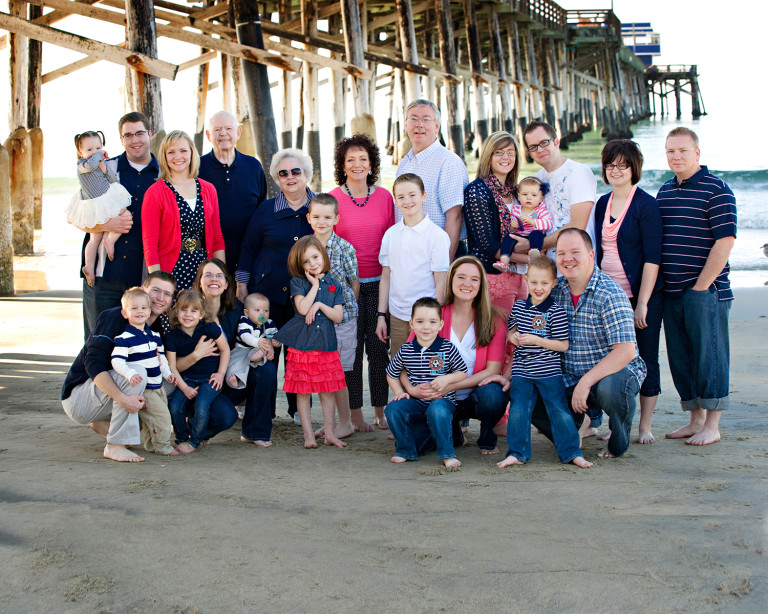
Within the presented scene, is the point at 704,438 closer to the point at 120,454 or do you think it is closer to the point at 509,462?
the point at 509,462

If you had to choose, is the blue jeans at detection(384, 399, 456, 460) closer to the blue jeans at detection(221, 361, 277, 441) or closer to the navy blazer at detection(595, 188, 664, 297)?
the blue jeans at detection(221, 361, 277, 441)

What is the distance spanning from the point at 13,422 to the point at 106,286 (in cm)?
93

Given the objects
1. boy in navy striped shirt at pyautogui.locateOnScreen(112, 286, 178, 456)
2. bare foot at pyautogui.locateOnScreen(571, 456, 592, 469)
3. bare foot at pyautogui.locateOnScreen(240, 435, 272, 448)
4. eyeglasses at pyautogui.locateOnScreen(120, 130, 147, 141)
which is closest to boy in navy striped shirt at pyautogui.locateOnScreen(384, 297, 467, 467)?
bare foot at pyautogui.locateOnScreen(571, 456, 592, 469)

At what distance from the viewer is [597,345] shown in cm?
432

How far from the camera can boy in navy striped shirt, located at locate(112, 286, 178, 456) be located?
4.17m

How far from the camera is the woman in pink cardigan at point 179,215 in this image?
4.71m

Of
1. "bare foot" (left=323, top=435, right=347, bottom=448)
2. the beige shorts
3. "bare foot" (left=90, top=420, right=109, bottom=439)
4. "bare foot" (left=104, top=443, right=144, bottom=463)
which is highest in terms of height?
the beige shorts

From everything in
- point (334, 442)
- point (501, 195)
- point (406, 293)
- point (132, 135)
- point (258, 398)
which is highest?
point (132, 135)

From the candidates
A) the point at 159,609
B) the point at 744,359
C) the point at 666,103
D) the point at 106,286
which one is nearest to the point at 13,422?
the point at 106,286

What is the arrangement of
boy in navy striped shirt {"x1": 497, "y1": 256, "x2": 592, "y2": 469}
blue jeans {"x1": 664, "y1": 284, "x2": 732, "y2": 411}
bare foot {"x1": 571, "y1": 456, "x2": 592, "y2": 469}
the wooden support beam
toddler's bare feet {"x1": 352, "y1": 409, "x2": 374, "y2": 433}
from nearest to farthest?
bare foot {"x1": 571, "y1": 456, "x2": 592, "y2": 469} < boy in navy striped shirt {"x1": 497, "y1": 256, "x2": 592, "y2": 469} < blue jeans {"x1": 664, "y1": 284, "x2": 732, "y2": 411} < toddler's bare feet {"x1": 352, "y1": 409, "x2": 374, "y2": 433} < the wooden support beam

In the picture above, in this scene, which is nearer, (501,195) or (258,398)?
(258,398)

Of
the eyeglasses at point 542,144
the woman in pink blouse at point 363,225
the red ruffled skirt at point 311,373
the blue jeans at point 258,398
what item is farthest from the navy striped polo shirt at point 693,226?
the blue jeans at point 258,398

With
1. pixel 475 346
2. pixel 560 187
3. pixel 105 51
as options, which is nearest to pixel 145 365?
pixel 475 346

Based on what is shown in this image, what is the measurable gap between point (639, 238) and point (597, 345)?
687mm
